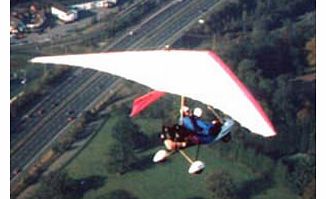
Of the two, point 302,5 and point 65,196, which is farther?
point 302,5

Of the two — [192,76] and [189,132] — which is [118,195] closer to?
[189,132]

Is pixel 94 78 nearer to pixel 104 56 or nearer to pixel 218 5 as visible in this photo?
pixel 218 5

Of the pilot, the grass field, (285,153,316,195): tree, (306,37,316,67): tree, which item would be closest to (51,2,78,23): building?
(306,37,316,67): tree

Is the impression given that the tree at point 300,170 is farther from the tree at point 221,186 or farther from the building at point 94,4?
the building at point 94,4

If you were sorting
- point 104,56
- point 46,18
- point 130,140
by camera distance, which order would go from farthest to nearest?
point 46,18 → point 130,140 → point 104,56

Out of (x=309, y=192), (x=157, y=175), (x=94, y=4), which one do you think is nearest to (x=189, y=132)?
(x=157, y=175)

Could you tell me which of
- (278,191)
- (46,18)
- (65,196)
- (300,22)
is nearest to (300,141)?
(278,191)
